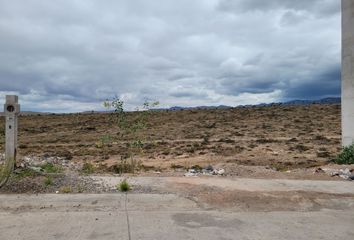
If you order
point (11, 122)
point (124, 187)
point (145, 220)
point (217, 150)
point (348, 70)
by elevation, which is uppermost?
point (348, 70)

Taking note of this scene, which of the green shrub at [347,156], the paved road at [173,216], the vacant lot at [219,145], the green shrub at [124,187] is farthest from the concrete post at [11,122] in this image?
the green shrub at [347,156]

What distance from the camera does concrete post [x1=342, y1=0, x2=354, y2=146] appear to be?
13.7 metres

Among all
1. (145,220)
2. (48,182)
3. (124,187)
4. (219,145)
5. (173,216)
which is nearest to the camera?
(145,220)

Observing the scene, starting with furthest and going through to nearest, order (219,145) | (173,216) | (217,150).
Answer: (219,145) → (217,150) → (173,216)

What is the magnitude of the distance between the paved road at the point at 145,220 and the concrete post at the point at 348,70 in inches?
265

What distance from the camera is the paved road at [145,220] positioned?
6.15m

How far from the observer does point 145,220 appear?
678 centimetres

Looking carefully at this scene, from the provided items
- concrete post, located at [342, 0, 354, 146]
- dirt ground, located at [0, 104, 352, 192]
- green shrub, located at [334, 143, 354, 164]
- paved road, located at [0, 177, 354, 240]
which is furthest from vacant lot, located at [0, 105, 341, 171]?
paved road, located at [0, 177, 354, 240]

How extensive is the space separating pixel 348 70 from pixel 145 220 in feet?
30.9

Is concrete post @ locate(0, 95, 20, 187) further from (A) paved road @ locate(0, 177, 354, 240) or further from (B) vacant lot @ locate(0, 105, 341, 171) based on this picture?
(A) paved road @ locate(0, 177, 354, 240)

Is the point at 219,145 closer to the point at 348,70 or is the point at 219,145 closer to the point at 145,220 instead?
the point at 348,70

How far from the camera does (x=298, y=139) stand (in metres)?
27.3

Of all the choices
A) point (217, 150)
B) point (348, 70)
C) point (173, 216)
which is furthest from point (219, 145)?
point (173, 216)

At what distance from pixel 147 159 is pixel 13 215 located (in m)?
13.1
